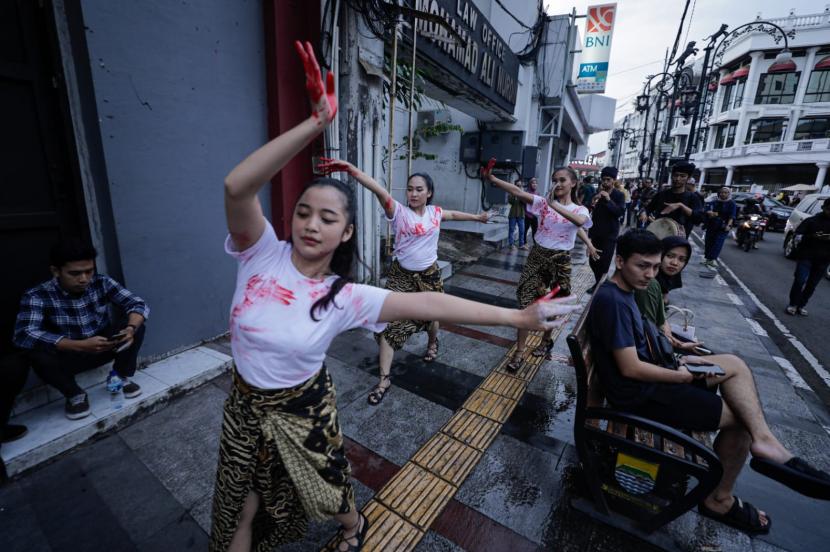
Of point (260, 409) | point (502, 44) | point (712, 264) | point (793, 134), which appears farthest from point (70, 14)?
point (793, 134)

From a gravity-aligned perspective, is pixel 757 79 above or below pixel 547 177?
above

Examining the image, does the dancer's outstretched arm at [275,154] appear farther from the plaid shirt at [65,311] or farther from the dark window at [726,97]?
the dark window at [726,97]

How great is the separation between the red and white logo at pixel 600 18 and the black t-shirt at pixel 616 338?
53.3 ft

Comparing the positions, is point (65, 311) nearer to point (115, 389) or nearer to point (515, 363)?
point (115, 389)

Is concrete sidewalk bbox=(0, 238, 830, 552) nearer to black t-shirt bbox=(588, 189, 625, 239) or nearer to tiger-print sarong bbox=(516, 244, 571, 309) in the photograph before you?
tiger-print sarong bbox=(516, 244, 571, 309)

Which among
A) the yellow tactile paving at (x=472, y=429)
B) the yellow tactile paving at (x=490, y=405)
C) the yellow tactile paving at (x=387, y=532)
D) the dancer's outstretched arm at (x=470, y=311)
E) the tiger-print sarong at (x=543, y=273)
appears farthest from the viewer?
the tiger-print sarong at (x=543, y=273)

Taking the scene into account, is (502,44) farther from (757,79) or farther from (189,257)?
(757,79)

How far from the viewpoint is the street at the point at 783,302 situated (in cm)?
480

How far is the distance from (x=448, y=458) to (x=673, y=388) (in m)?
1.58

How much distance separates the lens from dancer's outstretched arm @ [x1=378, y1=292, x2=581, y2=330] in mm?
1338

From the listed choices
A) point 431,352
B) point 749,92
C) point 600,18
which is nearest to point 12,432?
point 431,352

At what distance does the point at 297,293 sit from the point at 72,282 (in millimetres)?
2411

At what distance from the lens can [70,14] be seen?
280 cm

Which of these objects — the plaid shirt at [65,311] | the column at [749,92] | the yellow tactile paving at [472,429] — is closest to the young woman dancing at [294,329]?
the yellow tactile paving at [472,429]
